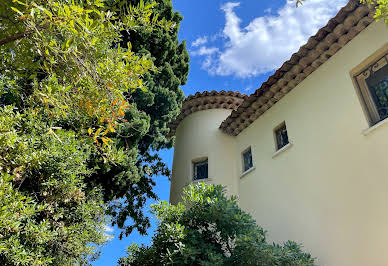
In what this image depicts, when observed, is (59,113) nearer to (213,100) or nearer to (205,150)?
(205,150)

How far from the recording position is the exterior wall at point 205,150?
372 inches

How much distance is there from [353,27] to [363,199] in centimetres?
370

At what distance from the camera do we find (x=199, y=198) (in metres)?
5.42

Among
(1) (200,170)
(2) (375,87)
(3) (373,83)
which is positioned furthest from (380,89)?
(1) (200,170)

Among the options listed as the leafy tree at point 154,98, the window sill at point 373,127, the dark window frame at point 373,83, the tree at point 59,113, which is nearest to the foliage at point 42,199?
the tree at point 59,113

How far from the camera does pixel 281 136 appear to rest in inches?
313

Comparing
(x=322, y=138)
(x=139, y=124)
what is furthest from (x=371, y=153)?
(x=139, y=124)

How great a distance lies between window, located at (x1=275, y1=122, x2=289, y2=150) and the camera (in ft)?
25.4

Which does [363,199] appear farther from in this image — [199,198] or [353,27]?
[353,27]

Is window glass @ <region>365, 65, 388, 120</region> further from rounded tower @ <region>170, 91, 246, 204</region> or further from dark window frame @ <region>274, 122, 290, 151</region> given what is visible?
rounded tower @ <region>170, 91, 246, 204</region>

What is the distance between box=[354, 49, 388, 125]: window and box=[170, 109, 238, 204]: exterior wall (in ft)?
15.9

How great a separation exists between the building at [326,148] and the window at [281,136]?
3cm

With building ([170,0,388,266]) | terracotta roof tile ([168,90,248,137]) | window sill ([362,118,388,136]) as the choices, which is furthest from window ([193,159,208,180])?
window sill ([362,118,388,136])

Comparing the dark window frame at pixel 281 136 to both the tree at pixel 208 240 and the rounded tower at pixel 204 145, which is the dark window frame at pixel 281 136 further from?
the tree at pixel 208 240
